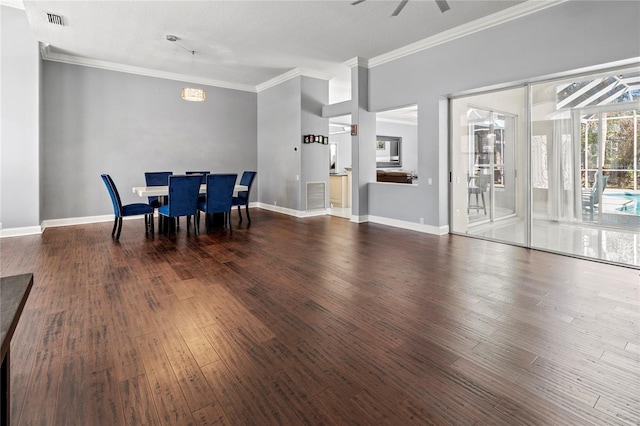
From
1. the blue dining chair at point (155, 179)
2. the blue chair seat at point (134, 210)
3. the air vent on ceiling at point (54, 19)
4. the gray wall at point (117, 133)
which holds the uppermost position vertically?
the air vent on ceiling at point (54, 19)

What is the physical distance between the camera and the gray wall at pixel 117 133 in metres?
6.56

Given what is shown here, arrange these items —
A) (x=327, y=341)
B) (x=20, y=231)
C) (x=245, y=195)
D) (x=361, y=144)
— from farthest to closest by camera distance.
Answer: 1. (x=245, y=195)
2. (x=361, y=144)
3. (x=20, y=231)
4. (x=327, y=341)

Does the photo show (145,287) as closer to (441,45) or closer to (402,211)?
(402,211)

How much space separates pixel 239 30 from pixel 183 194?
8.94ft

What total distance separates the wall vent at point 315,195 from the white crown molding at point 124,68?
327 cm

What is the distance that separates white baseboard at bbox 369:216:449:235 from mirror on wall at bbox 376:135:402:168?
22.0ft

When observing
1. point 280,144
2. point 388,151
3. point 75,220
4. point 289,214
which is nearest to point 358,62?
point 280,144

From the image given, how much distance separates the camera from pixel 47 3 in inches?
177

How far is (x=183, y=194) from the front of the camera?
5340 mm

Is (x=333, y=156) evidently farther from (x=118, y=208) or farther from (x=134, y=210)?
(x=118, y=208)

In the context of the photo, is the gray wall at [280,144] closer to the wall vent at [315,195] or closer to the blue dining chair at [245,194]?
the wall vent at [315,195]

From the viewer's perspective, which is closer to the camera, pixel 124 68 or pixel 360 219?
pixel 360 219

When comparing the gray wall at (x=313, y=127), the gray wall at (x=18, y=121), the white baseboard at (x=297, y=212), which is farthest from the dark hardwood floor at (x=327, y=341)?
the gray wall at (x=313, y=127)

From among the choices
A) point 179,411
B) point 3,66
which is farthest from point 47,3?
point 179,411
